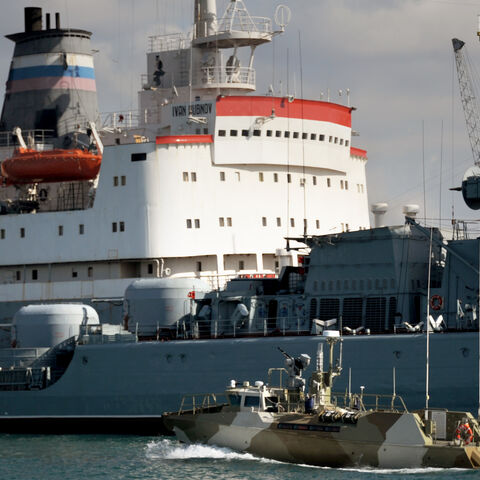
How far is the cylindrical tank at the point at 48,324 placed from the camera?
107 feet

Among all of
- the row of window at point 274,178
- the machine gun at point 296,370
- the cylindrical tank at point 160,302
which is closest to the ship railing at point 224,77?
the row of window at point 274,178

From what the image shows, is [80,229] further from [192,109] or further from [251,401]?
[251,401]

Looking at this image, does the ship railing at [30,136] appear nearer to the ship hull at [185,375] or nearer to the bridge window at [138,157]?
the bridge window at [138,157]

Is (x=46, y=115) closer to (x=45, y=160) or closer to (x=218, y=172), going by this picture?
(x=45, y=160)

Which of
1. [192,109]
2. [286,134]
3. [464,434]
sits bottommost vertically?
[464,434]

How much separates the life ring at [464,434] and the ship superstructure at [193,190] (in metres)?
10.6

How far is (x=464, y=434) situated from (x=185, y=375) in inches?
357

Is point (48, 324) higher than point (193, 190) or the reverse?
the reverse

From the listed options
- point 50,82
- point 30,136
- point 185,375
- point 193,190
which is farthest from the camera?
point 50,82

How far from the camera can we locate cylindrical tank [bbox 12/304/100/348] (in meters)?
32.7

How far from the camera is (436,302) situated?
2950 cm

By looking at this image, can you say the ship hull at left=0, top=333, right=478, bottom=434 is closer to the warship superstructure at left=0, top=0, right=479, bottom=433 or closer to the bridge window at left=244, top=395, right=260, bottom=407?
the warship superstructure at left=0, top=0, right=479, bottom=433

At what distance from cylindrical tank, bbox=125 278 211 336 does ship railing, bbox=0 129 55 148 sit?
11.0 m

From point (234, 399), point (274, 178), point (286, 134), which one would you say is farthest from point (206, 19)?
point (234, 399)
